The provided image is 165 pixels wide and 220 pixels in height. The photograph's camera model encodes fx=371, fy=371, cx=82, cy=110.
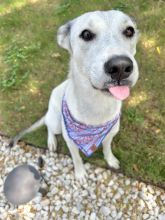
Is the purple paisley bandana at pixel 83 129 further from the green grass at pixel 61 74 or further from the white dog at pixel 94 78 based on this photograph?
the green grass at pixel 61 74

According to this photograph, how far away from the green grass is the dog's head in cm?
172

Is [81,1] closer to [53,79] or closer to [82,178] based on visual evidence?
[53,79]

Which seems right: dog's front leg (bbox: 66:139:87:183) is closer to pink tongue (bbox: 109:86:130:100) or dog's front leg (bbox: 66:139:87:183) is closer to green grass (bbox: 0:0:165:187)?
green grass (bbox: 0:0:165:187)

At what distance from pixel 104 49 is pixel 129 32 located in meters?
0.42

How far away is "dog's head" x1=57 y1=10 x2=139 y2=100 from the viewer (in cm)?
285

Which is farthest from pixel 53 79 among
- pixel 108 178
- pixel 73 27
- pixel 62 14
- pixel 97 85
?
pixel 97 85

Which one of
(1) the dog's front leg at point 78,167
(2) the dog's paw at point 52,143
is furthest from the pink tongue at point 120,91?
(2) the dog's paw at point 52,143

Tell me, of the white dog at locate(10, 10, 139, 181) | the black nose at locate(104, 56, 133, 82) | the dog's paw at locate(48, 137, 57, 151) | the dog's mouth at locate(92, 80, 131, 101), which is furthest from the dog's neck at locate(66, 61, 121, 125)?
the dog's paw at locate(48, 137, 57, 151)

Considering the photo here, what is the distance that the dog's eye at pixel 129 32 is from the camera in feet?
10.5

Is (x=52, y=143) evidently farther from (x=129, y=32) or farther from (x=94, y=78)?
(x=129, y=32)

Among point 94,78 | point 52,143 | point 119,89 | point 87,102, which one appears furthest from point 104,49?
point 52,143

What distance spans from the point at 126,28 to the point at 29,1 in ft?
12.8

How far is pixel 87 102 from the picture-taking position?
360cm

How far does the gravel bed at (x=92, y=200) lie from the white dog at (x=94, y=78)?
19 centimetres
